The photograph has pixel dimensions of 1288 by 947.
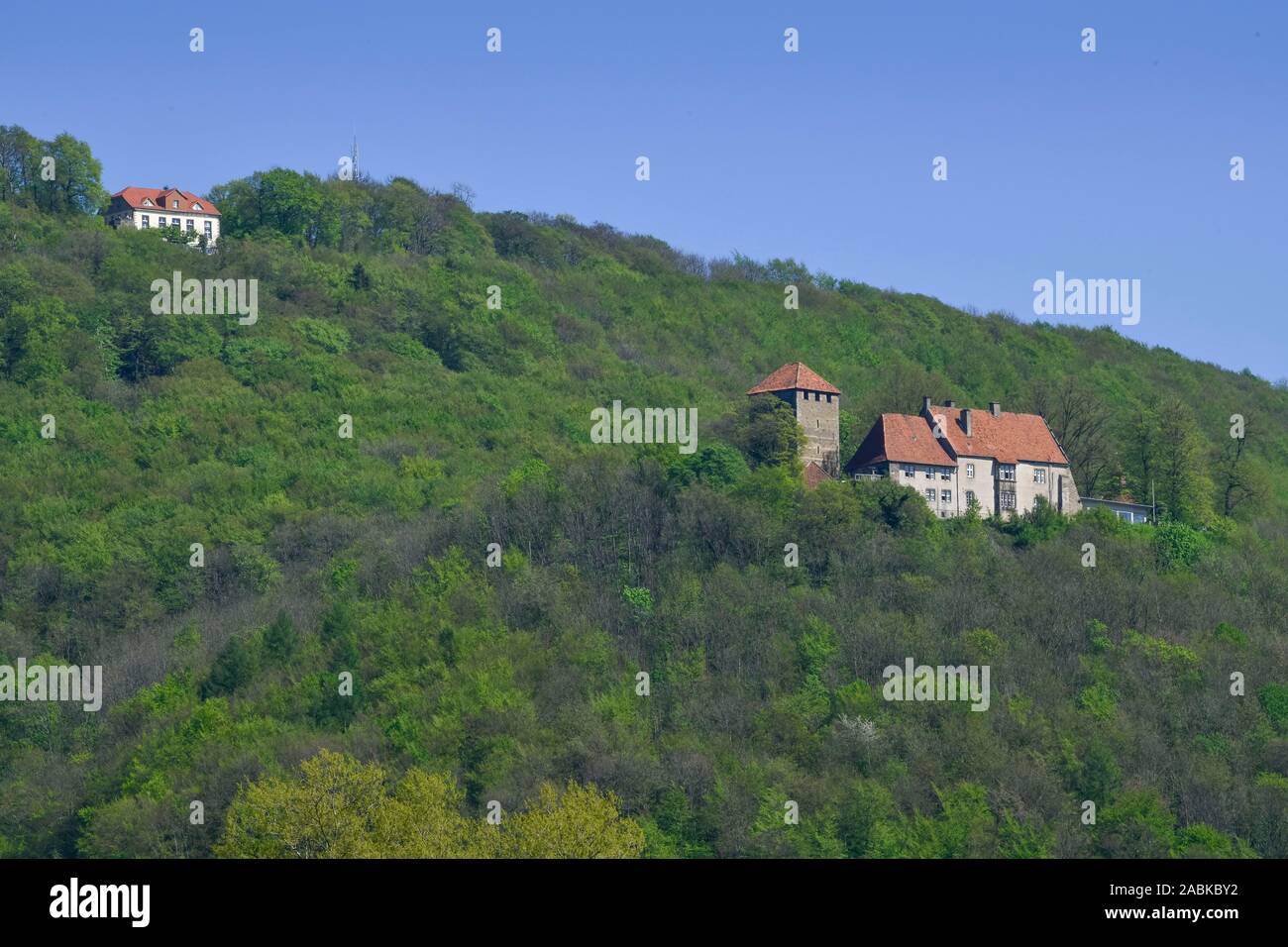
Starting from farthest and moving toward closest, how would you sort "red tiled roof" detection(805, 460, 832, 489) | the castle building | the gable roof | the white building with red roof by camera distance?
the white building with red roof, the castle building, "red tiled roof" detection(805, 460, 832, 489), the gable roof

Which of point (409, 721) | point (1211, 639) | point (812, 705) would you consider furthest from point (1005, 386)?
point (409, 721)

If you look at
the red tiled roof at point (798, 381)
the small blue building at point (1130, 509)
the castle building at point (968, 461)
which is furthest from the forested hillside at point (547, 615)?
the red tiled roof at point (798, 381)

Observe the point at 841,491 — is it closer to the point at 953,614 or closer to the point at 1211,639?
the point at 953,614

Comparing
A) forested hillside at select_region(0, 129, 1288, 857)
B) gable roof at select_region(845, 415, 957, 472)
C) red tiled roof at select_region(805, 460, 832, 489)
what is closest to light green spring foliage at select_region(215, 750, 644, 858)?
forested hillside at select_region(0, 129, 1288, 857)

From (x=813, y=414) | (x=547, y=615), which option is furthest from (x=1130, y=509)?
(x=547, y=615)

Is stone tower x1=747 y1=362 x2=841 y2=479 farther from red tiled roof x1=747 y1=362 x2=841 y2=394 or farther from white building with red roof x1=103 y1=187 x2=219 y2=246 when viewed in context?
white building with red roof x1=103 y1=187 x2=219 y2=246

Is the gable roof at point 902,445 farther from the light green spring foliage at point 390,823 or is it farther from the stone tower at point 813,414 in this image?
the light green spring foliage at point 390,823
